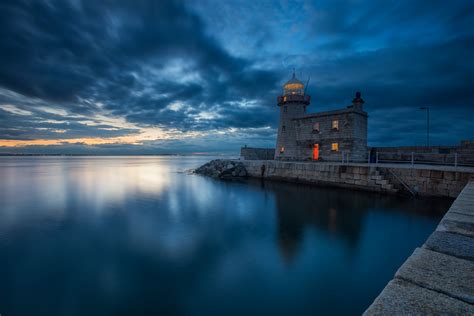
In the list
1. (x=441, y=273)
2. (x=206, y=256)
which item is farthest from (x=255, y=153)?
(x=441, y=273)

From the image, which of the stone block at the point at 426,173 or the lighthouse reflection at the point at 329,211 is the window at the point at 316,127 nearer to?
the lighthouse reflection at the point at 329,211

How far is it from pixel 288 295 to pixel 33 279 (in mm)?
4372

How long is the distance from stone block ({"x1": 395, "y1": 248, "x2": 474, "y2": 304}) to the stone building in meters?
12.4

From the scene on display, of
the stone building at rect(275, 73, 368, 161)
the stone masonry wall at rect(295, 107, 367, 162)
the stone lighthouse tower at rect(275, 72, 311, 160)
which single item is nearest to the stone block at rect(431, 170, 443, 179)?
the stone building at rect(275, 73, 368, 161)

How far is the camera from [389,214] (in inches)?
306

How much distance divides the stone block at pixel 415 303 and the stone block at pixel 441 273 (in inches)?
3.1

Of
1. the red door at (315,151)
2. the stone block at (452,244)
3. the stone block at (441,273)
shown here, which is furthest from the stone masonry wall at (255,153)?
the stone block at (441,273)

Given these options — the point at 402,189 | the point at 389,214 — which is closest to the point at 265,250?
the point at 389,214

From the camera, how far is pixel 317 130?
16.7 m

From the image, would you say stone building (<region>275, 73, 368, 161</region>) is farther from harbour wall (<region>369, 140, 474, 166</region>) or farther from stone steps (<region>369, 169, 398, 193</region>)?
stone steps (<region>369, 169, 398, 193</region>)

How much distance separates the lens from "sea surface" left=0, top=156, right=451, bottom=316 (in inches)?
133

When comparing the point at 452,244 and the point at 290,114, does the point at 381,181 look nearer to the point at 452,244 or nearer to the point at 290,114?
the point at 452,244

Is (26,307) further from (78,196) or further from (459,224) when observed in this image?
(78,196)

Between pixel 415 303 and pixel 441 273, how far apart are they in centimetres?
55
